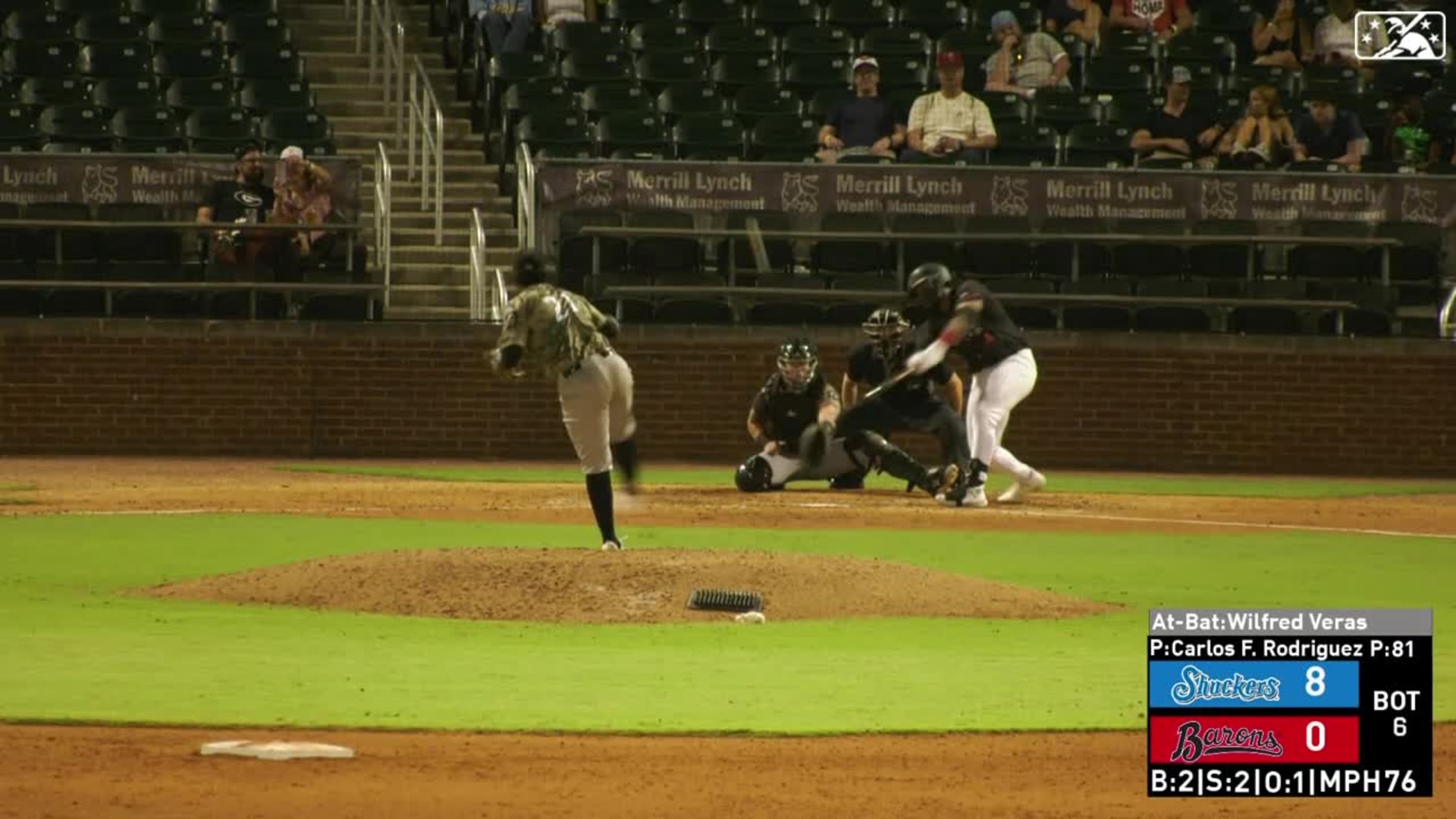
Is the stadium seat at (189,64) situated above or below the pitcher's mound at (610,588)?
above

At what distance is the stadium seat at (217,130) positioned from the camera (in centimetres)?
2517

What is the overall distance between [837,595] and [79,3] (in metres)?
18.0

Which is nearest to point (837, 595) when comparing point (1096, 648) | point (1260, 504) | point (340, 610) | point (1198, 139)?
point (1096, 648)

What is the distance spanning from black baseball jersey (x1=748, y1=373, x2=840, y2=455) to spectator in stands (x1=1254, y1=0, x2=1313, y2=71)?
1064 centimetres

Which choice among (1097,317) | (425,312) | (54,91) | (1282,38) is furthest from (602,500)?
(1282,38)

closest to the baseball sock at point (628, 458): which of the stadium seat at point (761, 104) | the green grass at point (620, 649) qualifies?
the green grass at point (620, 649)

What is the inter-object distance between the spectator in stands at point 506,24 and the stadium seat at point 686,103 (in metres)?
2.22

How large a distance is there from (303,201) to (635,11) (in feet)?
19.2

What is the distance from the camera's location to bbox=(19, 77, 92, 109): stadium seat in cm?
2577

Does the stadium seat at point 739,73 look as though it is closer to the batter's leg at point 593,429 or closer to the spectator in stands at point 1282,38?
the spectator in stands at point 1282,38

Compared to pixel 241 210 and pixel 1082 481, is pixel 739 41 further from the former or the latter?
pixel 1082 481

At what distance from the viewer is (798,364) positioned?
19531 millimetres

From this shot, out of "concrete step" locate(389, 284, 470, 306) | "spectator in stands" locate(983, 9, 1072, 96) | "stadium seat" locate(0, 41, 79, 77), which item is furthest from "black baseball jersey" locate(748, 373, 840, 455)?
"stadium seat" locate(0, 41, 79, 77)

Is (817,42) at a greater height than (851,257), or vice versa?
(817,42)
